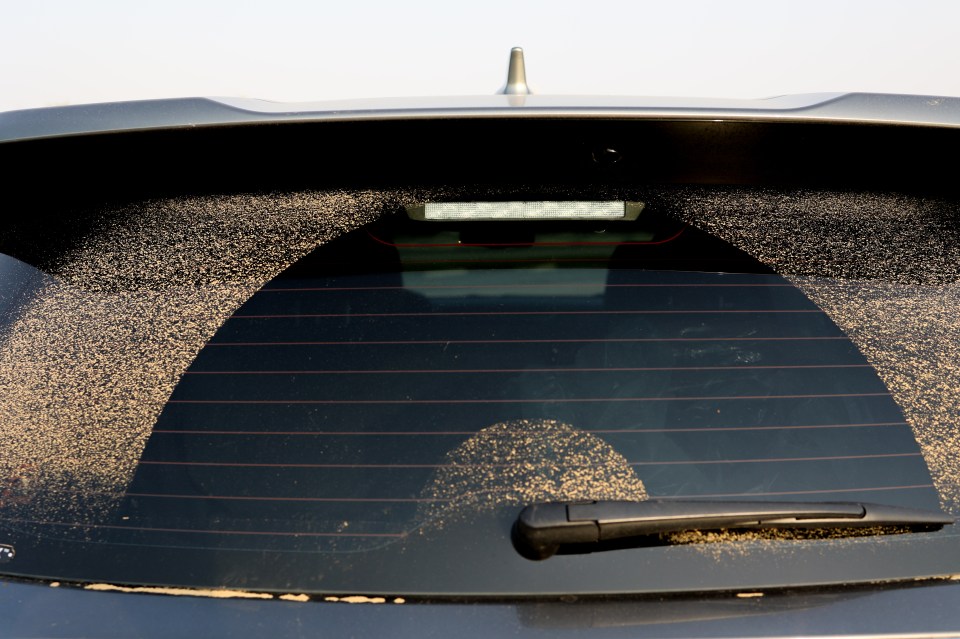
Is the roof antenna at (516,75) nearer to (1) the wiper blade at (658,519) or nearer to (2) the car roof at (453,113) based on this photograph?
(2) the car roof at (453,113)

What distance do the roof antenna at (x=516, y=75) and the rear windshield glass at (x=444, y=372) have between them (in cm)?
167

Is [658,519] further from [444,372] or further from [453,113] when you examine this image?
[453,113]

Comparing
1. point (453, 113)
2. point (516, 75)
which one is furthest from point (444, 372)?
point (516, 75)

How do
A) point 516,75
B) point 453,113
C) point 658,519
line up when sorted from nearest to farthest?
point 658,519
point 453,113
point 516,75

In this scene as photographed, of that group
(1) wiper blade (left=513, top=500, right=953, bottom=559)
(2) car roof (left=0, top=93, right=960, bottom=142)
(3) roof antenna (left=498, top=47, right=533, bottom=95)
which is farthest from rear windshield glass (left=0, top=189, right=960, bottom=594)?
(3) roof antenna (left=498, top=47, right=533, bottom=95)

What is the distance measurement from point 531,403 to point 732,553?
1.30 feet

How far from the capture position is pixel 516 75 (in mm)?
3088

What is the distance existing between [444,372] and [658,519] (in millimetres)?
436

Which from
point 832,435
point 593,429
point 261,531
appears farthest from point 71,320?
point 832,435

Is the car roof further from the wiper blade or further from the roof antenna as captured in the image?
the roof antenna

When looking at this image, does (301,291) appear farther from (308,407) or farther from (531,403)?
(531,403)

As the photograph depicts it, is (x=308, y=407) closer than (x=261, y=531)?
No

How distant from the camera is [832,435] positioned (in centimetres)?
132

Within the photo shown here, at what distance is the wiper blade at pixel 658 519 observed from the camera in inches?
44.4
